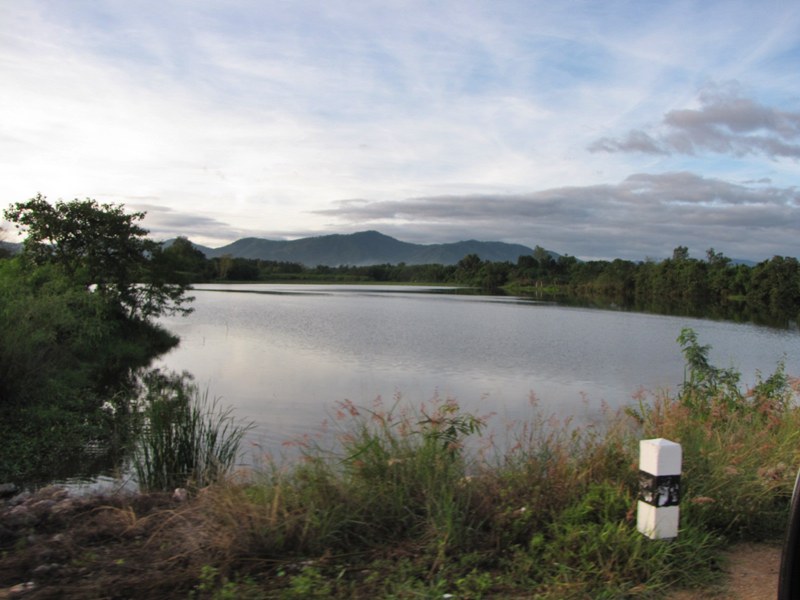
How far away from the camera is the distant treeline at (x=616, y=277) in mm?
62444

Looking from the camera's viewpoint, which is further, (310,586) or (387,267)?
(387,267)

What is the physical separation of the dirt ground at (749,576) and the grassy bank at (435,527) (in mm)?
118

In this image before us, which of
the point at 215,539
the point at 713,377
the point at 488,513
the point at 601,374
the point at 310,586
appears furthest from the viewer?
the point at 601,374

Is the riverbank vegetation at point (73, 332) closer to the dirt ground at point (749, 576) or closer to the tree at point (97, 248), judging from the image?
the tree at point (97, 248)

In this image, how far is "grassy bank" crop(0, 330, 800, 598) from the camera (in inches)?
147

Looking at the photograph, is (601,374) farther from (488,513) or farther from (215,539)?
(215,539)

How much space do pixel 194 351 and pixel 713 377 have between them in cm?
→ 1828

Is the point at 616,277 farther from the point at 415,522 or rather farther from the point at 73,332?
the point at 415,522

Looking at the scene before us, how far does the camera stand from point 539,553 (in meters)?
4.20

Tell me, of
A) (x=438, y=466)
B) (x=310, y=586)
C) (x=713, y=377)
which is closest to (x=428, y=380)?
(x=713, y=377)

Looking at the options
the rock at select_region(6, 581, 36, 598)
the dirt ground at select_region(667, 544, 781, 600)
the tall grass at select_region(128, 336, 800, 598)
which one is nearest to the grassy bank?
the tall grass at select_region(128, 336, 800, 598)

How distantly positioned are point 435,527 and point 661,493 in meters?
1.57

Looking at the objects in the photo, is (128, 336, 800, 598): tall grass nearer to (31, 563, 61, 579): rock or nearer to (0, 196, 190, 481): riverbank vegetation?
(31, 563, 61, 579): rock

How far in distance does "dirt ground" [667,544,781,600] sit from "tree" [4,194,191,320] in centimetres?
2351
